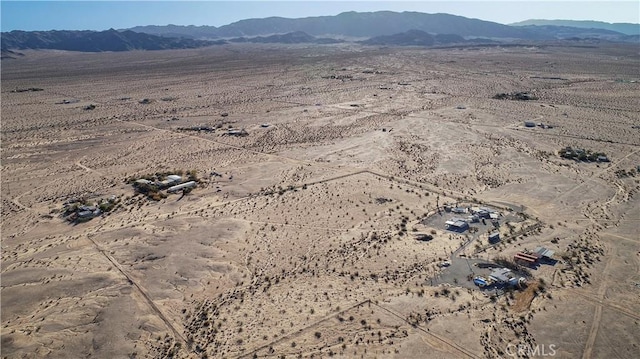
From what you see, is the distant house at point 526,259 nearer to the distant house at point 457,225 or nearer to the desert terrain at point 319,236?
the desert terrain at point 319,236

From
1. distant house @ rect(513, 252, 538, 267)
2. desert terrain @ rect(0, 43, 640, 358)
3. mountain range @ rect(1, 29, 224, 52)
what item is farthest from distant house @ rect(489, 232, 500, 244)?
mountain range @ rect(1, 29, 224, 52)

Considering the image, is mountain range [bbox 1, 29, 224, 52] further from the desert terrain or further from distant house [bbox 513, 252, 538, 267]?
distant house [bbox 513, 252, 538, 267]

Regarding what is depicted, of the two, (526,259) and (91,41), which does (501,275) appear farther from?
(91,41)

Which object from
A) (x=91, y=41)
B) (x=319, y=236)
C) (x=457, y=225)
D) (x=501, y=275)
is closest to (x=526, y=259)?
(x=501, y=275)

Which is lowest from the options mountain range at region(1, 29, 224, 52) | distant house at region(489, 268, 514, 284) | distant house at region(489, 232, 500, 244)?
distant house at region(489, 268, 514, 284)

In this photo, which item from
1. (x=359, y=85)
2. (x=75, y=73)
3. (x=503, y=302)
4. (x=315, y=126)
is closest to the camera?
(x=503, y=302)

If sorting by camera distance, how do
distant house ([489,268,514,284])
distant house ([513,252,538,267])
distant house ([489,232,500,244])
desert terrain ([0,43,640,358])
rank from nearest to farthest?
desert terrain ([0,43,640,358])
distant house ([489,268,514,284])
distant house ([513,252,538,267])
distant house ([489,232,500,244])

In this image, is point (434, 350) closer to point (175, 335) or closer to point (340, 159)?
point (175, 335)

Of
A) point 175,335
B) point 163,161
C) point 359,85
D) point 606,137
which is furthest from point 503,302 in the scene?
point 359,85
